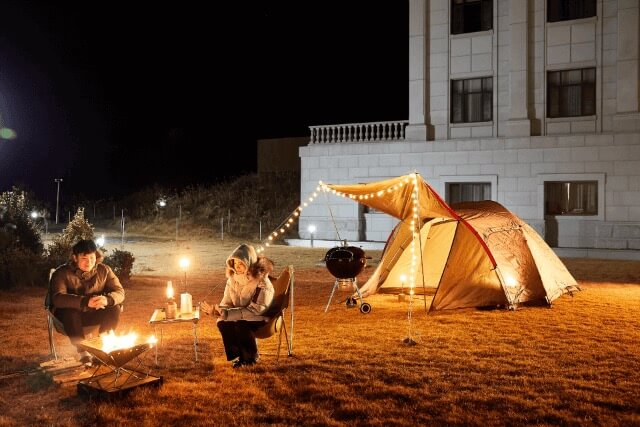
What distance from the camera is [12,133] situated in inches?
1838

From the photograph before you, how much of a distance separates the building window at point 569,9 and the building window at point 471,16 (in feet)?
6.11

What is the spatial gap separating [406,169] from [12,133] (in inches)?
1353

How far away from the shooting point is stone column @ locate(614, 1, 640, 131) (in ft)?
63.2

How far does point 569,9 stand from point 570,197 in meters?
5.60

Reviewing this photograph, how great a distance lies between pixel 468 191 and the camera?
2181cm

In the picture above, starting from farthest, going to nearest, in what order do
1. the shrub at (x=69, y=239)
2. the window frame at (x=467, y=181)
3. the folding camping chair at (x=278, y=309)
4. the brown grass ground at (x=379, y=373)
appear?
1. the window frame at (x=467, y=181)
2. the shrub at (x=69, y=239)
3. the folding camping chair at (x=278, y=309)
4. the brown grass ground at (x=379, y=373)

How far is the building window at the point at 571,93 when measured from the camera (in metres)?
20.2

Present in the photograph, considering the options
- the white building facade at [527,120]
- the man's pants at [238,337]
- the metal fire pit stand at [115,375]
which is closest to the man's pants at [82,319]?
the metal fire pit stand at [115,375]

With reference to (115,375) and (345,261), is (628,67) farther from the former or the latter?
(115,375)

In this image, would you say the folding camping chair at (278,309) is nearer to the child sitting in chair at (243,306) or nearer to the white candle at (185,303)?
the child sitting in chair at (243,306)

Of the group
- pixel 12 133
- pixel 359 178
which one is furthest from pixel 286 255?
pixel 12 133

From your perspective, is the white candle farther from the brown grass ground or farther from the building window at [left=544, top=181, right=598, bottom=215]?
the building window at [left=544, top=181, right=598, bottom=215]

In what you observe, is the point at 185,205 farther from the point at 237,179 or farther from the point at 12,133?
the point at 12,133

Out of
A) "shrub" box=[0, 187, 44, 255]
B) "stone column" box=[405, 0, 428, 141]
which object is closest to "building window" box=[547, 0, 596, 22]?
"stone column" box=[405, 0, 428, 141]
